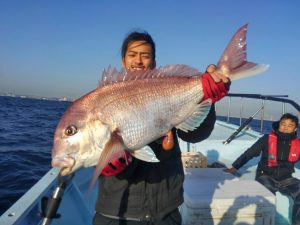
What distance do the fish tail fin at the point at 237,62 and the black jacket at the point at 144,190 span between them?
0.45 metres

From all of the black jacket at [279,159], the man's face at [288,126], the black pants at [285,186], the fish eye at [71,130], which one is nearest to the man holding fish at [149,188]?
the fish eye at [71,130]

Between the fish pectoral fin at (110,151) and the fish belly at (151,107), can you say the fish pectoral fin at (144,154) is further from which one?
the fish pectoral fin at (110,151)

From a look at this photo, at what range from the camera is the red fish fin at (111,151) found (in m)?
2.12

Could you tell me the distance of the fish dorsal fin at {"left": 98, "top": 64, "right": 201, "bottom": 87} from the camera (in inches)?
95.3

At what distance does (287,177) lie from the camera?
231 inches

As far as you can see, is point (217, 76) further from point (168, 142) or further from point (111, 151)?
point (111, 151)

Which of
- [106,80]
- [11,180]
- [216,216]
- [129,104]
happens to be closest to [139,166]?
[129,104]

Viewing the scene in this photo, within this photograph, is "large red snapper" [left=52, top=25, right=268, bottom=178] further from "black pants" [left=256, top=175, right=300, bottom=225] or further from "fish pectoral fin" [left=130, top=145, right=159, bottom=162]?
"black pants" [left=256, top=175, right=300, bottom=225]

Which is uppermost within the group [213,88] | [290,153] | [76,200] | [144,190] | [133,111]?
[213,88]

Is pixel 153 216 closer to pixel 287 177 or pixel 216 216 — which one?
pixel 216 216

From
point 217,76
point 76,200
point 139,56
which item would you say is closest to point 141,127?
point 217,76

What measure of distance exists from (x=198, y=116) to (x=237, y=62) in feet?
1.75

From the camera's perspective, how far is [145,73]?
2490mm

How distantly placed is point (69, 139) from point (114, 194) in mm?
696
